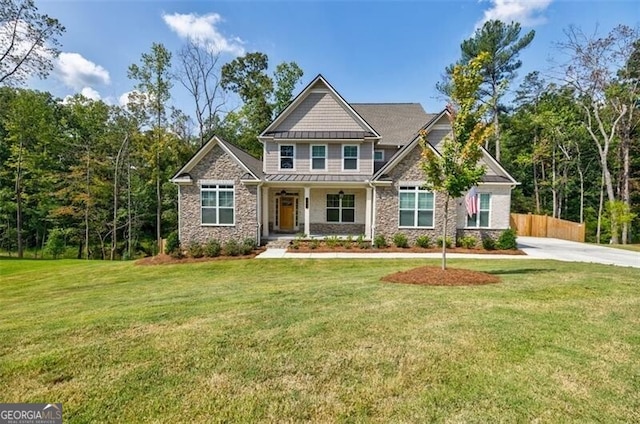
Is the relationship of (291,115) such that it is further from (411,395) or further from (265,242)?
(411,395)

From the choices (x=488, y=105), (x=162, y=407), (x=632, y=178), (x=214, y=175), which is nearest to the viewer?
(x=162, y=407)

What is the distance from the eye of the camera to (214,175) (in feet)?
53.8

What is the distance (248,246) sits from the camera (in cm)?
1542

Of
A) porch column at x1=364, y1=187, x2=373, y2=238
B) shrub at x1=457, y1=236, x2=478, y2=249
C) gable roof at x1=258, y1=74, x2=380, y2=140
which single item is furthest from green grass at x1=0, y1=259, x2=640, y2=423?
gable roof at x1=258, y1=74, x2=380, y2=140

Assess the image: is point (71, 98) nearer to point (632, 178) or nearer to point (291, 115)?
point (291, 115)

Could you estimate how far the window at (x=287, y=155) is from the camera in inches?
719

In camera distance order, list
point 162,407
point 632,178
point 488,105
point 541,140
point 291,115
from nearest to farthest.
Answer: point 162,407, point 488,105, point 291,115, point 632,178, point 541,140

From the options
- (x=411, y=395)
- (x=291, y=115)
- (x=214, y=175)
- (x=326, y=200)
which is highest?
(x=291, y=115)

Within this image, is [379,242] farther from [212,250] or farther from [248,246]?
[212,250]

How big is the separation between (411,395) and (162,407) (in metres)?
2.27

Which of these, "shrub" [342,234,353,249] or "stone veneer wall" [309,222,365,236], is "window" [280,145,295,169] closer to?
"stone veneer wall" [309,222,365,236]

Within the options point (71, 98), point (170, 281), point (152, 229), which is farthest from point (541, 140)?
point (71, 98)

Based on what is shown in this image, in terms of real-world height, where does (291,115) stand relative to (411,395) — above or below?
above

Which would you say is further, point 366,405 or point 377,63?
point 377,63
